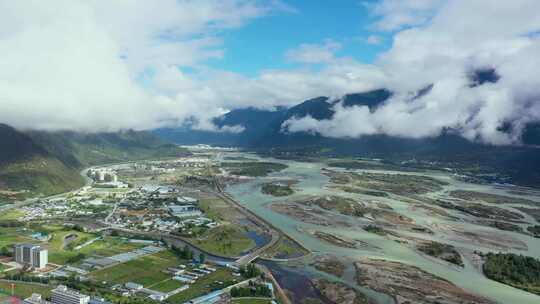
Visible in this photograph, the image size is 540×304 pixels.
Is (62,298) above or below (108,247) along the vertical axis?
above

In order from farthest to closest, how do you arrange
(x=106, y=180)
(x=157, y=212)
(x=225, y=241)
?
(x=106, y=180) < (x=157, y=212) < (x=225, y=241)

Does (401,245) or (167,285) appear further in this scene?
(401,245)

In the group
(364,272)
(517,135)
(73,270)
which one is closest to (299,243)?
(364,272)

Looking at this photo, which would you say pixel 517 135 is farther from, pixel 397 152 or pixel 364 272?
pixel 364 272

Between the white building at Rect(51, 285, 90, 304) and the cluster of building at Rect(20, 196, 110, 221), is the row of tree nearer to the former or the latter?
the white building at Rect(51, 285, 90, 304)

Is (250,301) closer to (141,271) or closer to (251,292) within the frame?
(251,292)

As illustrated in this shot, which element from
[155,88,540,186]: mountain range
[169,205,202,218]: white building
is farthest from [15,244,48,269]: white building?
[155,88,540,186]: mountain range

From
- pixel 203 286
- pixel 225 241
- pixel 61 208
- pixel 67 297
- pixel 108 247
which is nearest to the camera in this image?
pixel 67 297

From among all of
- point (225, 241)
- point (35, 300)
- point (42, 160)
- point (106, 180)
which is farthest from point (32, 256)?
point (106, 180)
